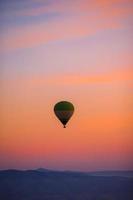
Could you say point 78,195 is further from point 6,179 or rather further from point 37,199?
point 6,179

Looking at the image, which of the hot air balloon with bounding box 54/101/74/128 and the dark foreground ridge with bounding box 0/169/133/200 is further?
the dark foreground ridge with bounding box 0/169/133/200

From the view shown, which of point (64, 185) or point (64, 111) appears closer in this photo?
point (64, 111)

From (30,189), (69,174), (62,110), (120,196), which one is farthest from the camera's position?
(69,174)

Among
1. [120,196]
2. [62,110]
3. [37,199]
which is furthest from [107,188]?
[62,110]
